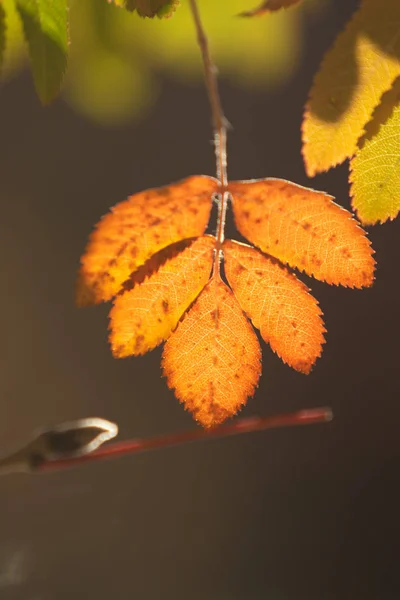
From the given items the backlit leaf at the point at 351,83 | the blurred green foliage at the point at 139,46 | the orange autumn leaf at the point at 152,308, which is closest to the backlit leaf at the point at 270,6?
the backlit leaf at the point at 351,83

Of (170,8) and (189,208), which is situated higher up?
(170,8)

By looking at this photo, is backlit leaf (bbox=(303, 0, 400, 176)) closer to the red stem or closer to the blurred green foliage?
the red stem

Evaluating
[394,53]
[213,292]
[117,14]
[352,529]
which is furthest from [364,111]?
[352,529]

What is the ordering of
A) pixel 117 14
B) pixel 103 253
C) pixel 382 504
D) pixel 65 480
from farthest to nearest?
pixel 382 504, pixel 65 480, pixel 117 14, pixel 103 253

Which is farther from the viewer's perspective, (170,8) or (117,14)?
(117,14)

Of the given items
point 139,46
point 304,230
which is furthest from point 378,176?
point 139,46

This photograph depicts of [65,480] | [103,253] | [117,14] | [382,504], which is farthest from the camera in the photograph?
[382,504]

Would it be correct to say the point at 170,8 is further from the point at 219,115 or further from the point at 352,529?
the point at 352,529
